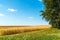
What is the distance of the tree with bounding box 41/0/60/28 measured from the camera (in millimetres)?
48575

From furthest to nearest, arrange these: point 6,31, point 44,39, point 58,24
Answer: point 58,24 < point 6,31 < point 44,39

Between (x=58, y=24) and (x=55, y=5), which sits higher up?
(x=55, y=5)

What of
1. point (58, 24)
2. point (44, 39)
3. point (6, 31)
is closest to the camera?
point (44, 39)

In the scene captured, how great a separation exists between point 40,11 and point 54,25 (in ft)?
18.6

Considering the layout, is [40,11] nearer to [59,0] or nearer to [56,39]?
[59,0]

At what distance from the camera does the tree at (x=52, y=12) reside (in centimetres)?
4858

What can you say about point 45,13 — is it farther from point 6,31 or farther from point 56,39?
point 56,39

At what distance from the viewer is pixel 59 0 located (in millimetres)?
48969

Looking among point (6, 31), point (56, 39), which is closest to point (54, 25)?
point (6, 31)

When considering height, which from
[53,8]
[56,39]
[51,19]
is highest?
[53,8]

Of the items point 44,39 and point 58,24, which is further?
point 58,24

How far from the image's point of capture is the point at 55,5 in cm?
4947

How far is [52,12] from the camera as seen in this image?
4838 centimetres

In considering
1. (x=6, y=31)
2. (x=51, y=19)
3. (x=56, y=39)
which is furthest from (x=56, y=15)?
(x=56, y=39)
